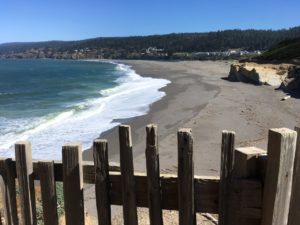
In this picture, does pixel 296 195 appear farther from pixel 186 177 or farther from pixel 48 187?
pixel 48 187

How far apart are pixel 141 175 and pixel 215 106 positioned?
24.5 metres

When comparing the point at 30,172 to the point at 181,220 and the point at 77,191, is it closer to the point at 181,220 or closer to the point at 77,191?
the point at 77,191

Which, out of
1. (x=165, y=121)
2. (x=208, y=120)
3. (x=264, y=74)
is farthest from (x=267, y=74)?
(x=165, y=121)

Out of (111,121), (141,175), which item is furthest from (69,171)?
(111,121)

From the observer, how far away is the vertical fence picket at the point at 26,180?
292 cm

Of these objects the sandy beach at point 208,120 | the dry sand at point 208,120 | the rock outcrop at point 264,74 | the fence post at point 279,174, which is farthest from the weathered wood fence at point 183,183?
the rock outcrop at point 264,74

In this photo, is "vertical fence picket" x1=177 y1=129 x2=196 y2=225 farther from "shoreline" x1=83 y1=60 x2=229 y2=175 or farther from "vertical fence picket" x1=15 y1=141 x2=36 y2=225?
"shoreline" x1=83 y1=60 x2=229 y2=175

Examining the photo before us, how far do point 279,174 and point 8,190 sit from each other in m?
1.91

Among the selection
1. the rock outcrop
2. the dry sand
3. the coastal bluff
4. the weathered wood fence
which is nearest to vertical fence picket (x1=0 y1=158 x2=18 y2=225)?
the weathered wood fence

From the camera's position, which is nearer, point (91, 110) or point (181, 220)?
point (181, 220)

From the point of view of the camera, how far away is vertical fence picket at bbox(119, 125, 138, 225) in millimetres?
2723

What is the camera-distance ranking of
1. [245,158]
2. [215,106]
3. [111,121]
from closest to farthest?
[245,158]
[111,121]
[215,106]

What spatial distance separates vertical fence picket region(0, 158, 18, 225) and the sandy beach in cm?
902

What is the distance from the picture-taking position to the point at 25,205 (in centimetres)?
304
